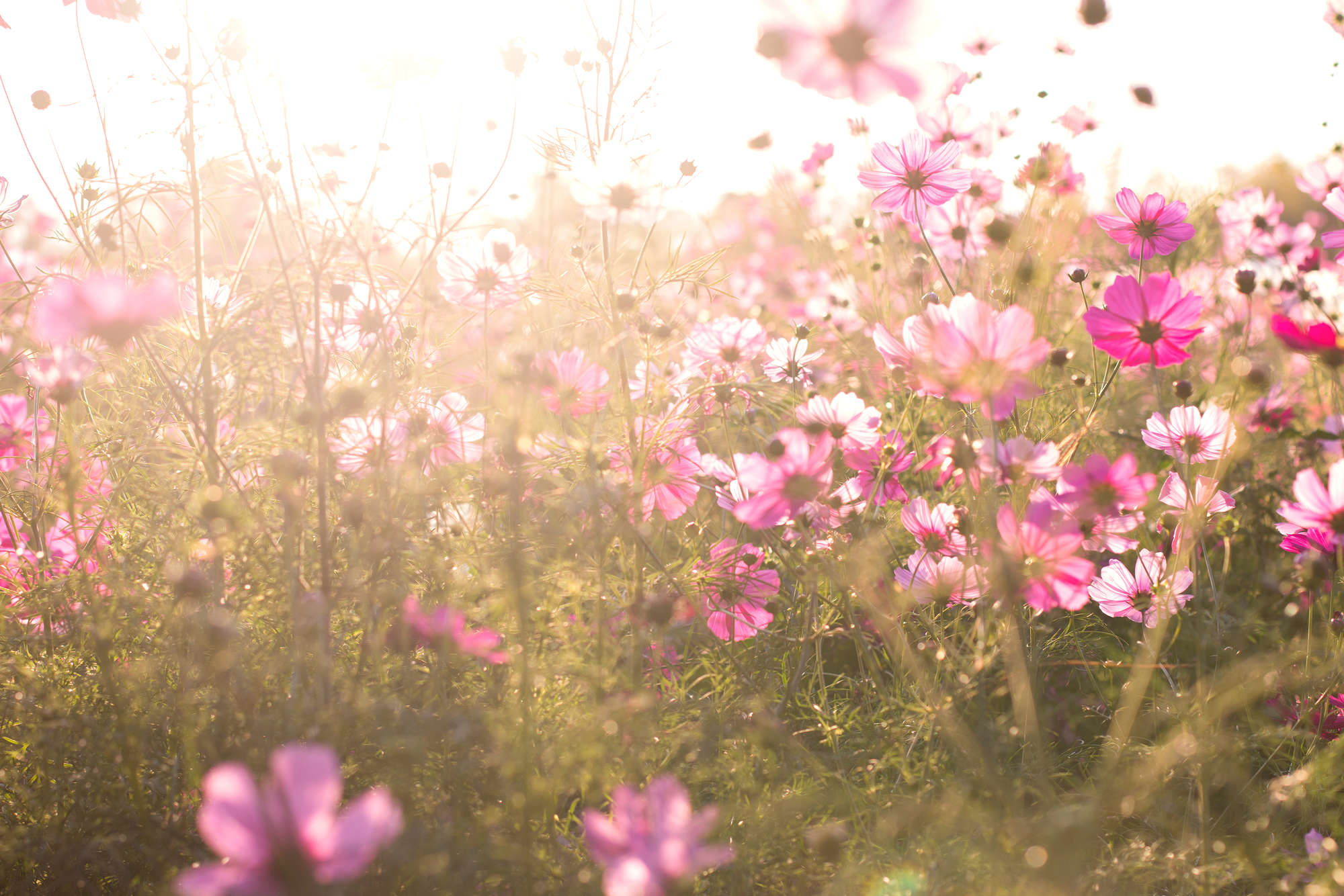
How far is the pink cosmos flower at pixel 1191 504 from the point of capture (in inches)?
35.5

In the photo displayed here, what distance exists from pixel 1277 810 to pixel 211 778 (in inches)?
45.1

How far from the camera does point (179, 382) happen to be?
1.23 metres

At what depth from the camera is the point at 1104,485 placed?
87 centimetres

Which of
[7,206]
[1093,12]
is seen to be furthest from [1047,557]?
[7,206]

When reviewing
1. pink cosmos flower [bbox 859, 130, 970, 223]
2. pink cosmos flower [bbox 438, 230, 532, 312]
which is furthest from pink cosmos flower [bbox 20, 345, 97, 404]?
pink cosmos flower [bbox 859, 130, 970, 223]

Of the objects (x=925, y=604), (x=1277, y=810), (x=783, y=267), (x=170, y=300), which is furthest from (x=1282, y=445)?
(x=783, y=267)

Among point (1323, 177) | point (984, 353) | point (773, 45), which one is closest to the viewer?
point (773, 45)

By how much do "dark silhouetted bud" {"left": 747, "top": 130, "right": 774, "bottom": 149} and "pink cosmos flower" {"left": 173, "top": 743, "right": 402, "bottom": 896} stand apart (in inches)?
71.0

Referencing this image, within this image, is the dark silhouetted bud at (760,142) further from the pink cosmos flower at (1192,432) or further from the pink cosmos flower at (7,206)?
the pink cosmos flower at (7,206)

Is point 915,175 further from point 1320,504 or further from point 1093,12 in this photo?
point 1320,504

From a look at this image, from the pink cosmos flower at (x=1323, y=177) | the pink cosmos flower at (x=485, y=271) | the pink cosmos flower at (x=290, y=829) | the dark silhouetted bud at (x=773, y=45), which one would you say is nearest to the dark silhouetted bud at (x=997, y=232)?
the dark silhouetted bud at (x=773, y=45)

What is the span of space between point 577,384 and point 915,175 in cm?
53

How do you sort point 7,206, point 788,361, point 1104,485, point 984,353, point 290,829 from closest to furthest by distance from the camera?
1. point 290,829
2. point 984,353
3. point 1104,485
4. point 7,206
5. point 788,361

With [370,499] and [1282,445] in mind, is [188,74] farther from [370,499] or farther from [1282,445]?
[1282,445]
